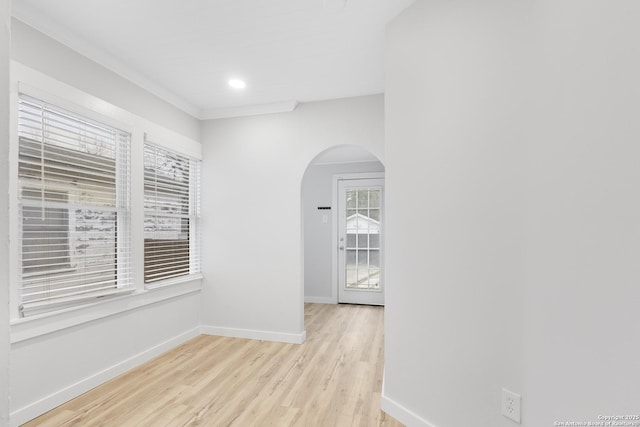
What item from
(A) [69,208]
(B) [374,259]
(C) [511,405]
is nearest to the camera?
(C) [511,405]

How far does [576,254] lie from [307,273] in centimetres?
505

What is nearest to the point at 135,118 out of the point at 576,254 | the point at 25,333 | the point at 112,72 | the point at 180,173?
the point at 112,72

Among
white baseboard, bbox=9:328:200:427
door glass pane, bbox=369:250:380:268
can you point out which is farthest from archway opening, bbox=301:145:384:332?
white baseboard, bbox=9:328:200:427

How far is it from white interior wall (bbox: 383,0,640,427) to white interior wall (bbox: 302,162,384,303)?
3512mm

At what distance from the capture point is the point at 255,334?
12.0 feet

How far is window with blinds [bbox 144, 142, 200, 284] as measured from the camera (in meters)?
3.14

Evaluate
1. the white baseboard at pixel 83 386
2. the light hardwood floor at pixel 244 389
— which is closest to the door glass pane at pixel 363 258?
the light hardwood floor at pixel 244 389

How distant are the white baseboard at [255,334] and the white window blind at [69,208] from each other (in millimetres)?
1254

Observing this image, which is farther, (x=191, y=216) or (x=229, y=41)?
(x=191, y=216)

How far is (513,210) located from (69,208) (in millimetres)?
2764

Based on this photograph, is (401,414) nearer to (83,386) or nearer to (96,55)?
(83,386)

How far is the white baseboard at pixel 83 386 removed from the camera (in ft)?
6.78

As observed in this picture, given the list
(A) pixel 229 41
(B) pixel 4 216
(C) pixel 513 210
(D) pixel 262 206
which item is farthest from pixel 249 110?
(B) pixel 4 216

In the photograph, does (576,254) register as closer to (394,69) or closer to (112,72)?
(394,69)
